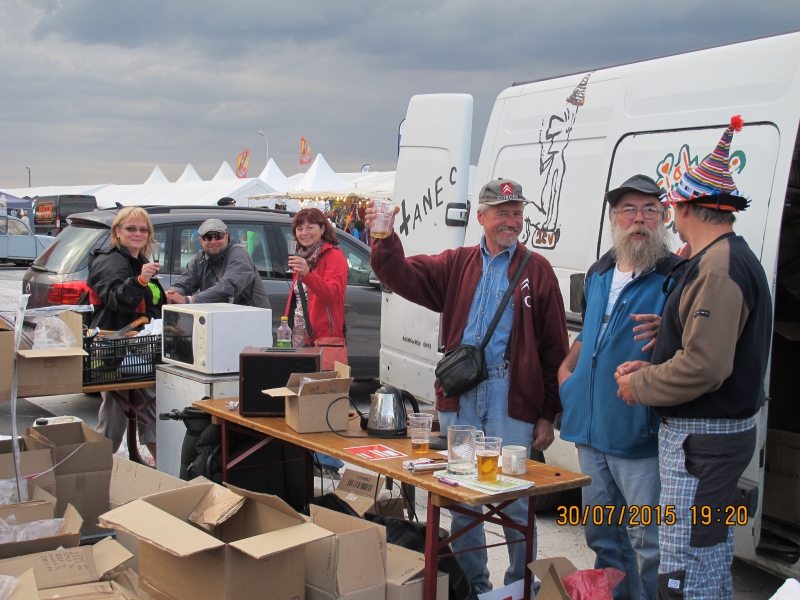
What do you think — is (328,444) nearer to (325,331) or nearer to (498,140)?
(325,331)

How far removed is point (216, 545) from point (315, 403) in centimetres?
107

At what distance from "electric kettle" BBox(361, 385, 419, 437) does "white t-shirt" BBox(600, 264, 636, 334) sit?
98 cm

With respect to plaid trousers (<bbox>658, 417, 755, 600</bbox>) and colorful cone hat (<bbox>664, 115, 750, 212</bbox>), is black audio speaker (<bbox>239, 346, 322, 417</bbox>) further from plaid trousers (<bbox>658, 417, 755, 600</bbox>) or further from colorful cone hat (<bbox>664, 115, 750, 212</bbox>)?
colorful cone hat (<bbox>664, 115, 750, 212</bbox>)

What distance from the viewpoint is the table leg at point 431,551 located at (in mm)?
2865

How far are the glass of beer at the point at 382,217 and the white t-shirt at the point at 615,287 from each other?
3.21ft

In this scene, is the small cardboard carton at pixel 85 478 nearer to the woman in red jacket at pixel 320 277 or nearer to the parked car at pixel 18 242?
the woman in red jacket at pixel 320 277

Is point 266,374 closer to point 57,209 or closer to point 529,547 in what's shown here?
point 529,547

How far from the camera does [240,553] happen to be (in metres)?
2.65

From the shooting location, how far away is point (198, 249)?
6980mm

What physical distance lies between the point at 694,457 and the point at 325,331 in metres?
2.93

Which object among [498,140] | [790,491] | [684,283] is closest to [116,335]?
[498,140]

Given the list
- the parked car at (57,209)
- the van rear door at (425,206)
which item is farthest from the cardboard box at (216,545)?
the parked car at (57,209)

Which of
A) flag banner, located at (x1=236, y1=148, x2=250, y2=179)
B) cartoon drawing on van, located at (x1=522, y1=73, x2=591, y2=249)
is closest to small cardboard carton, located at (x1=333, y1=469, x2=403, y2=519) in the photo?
cartoon drawing on van, located at (x1=522, y1=73, x2=591, y2=249)

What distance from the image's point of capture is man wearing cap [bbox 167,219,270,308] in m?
5.67
